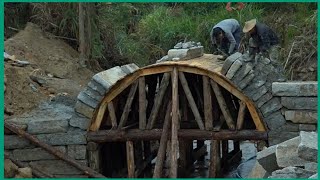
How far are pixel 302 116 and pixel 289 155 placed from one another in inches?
92.5

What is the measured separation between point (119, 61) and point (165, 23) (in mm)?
4049

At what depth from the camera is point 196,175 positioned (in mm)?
13234

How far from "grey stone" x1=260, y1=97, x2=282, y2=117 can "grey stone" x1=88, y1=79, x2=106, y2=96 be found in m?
2.79

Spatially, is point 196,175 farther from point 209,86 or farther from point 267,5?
point 267,5

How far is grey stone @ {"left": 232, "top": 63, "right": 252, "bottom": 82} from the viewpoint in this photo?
9961mm

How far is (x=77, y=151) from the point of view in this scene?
10.7m

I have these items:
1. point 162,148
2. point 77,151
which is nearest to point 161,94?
point 162,148

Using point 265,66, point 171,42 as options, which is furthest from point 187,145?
point 171,42

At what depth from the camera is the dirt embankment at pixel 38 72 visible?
1157 cm

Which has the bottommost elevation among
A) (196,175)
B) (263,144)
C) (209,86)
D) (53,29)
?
(196,175)

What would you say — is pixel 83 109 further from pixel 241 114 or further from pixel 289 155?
pixel 289 155

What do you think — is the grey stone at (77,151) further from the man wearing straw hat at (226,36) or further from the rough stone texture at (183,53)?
the man wearing straw hat at (226,36)

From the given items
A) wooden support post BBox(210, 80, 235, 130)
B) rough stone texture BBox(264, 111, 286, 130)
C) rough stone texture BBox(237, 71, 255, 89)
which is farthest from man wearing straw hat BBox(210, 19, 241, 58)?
rough stone texture BBox(264, 111, 286, 130)

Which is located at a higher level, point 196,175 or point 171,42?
point 171,42
